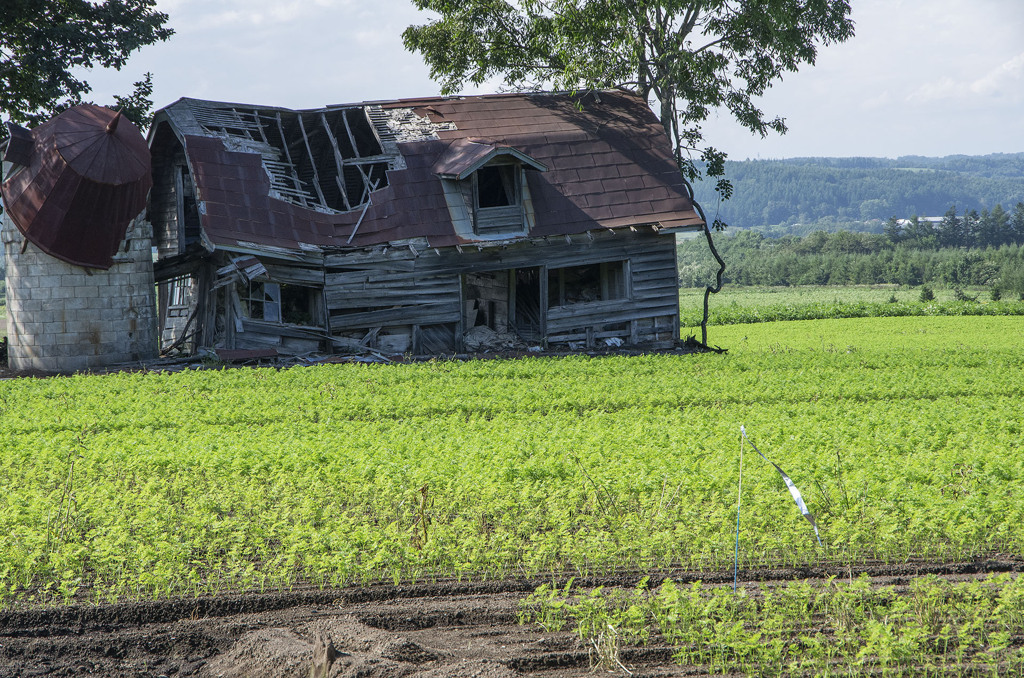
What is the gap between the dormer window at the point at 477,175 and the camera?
24.3m

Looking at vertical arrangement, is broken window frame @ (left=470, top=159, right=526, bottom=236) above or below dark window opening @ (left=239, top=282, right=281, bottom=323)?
above

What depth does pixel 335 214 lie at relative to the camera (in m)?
24.3

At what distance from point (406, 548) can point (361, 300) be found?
52.7ft

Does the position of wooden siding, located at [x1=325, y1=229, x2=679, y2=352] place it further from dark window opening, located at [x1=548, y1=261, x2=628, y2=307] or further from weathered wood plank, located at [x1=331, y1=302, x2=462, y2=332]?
dark window opening, located at [x1=548, y1=261, x2=628, y2=307]

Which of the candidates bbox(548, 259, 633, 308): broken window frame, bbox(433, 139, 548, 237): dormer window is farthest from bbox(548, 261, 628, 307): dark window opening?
bbox(433, 139, 548, 237): dormer window

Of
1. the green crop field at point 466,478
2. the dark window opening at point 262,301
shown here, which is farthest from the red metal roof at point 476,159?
the green crop field at point 466,478

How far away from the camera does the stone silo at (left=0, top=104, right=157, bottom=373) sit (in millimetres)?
20781

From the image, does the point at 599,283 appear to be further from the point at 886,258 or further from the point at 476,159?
the point at 886,258

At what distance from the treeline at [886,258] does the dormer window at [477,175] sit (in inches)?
1459

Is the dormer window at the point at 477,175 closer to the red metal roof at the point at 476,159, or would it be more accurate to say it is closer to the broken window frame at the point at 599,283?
the red metal roof at the point at 476,159

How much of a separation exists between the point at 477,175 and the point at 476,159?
4.75 ft

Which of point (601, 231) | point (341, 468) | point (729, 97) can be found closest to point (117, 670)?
point (341, 468)

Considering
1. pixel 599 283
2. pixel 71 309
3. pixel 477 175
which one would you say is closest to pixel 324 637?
pixel 71 309

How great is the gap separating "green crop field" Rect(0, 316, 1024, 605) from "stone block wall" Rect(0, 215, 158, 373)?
3.90 meters
